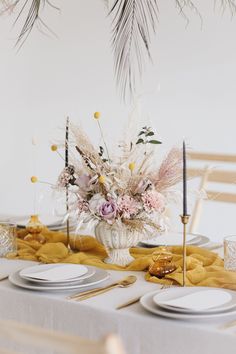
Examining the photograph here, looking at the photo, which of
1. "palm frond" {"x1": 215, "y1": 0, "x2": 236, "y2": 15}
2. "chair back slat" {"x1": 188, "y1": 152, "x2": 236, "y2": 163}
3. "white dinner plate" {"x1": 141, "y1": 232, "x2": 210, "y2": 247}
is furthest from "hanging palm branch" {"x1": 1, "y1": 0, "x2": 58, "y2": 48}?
"white dinner plate" {"x1": 141, "y1": 232, "x2": 210, "y2": 247}

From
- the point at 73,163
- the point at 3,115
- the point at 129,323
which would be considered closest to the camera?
the point at 129,323

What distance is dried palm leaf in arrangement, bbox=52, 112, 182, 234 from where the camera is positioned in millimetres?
1708

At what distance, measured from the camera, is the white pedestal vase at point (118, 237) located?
176 cm

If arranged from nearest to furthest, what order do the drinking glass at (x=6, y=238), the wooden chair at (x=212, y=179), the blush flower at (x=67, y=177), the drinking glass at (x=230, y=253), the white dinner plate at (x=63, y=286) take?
1. the white dinner plate at (x=63, y=286)
2. the drinking glass at (x=230, y=253)
3. the blush flower at (x=67, y=177)
4. the drinking glass at (x=6, y=238)
5. the wooden chair at (x=212, y=179)

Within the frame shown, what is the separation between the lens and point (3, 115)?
4227 millimetres

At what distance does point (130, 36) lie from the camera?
358 cm

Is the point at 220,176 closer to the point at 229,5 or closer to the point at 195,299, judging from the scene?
the point at 229,5

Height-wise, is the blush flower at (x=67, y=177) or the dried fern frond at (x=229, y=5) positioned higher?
the dried fern frond at (x=229, y=5)

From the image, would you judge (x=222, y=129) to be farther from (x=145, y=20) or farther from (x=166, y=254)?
(x=166, y=254)

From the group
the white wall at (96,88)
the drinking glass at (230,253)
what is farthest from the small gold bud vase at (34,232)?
the white wall at (96,88)

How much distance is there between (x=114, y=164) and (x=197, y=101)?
6.31ft

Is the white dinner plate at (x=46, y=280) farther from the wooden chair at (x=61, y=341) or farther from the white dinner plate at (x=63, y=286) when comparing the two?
the wooden chair at (x=61, y=341)

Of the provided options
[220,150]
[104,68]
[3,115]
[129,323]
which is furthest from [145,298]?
[3,115]

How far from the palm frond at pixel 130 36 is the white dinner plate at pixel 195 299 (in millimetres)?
2107
